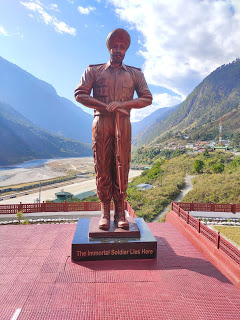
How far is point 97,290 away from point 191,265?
6.30 feet

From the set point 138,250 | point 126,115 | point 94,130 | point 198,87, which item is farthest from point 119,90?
point 198,87

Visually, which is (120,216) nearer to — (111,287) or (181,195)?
(111,287)

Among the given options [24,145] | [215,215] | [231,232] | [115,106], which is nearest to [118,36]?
[115,106]

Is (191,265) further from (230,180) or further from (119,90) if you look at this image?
(230,180)

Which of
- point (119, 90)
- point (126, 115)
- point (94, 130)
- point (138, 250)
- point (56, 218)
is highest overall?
point (119, 90)

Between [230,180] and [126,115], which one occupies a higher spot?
[126,115]

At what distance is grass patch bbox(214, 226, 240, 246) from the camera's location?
27.1 feet

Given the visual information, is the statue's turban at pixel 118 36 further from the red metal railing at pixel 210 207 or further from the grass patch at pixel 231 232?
the red metal railing at pixel 210 207

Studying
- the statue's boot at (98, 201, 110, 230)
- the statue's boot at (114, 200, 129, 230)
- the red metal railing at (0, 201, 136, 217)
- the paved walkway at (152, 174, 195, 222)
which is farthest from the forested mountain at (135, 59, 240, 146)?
the statue's boot at (98, 201, 110, 230)

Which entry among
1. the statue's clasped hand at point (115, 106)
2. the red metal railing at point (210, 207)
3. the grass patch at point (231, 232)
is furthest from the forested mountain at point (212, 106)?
the statue's clasped hand at point (115, 106)

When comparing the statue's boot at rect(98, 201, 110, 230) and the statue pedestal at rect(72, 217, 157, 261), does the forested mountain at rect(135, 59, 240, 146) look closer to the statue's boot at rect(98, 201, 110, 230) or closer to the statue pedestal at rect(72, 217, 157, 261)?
the statue's boot at rect(98, 201, 110, 230)

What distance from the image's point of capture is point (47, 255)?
4.47 m

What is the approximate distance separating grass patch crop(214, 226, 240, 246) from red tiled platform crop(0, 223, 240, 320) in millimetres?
4318

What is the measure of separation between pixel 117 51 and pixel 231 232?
8111mm
